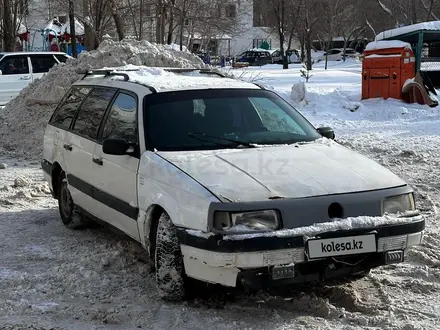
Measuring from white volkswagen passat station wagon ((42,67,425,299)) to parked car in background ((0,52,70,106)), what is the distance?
1299 centimetres

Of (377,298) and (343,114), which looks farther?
(343,114)

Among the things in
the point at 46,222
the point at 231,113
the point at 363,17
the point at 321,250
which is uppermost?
the point at 363,17

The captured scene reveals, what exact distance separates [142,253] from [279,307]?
1692 mm

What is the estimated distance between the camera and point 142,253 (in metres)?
5.70

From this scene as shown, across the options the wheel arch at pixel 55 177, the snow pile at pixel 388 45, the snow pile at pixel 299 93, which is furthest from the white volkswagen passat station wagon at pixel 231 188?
the snow pile at pixel 388 45

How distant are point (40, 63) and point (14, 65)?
2.33 feet

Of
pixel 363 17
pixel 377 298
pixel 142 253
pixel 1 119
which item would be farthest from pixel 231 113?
pixel 363 17

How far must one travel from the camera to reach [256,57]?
2044 inches

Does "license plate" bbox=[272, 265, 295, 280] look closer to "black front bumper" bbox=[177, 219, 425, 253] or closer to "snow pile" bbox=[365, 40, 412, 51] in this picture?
"black front bumper" bbox=[177, 219, 425, 253]

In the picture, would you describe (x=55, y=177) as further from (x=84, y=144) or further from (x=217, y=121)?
(x=217, y=121)

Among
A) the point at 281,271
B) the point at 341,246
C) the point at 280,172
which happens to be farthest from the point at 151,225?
the point at 341,246

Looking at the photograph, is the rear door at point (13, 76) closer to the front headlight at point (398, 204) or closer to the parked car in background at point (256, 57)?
the front headlight at point (398, 204)

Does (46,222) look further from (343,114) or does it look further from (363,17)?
(363,17)

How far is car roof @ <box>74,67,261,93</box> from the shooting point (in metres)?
5.52
